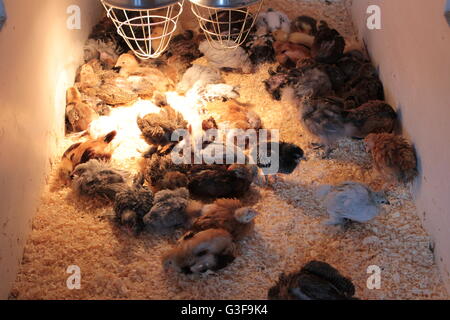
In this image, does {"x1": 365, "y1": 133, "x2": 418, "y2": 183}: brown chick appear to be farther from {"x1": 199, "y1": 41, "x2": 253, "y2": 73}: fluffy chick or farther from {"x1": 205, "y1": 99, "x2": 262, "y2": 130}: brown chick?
{"x1": 199, "y1": 41, "x2": 253, "y2": 73}: fluffy chick

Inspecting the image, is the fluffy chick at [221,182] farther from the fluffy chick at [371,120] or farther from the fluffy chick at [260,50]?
the fluffy chick at [260,50]

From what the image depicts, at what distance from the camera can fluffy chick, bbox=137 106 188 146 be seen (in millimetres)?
3045

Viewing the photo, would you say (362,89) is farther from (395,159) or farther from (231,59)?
(231,59)

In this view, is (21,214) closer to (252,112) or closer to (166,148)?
(166,148)

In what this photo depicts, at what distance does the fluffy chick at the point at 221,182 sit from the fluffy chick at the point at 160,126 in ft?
1.42

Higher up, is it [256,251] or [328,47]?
[328,47]

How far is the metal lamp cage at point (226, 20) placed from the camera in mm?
2205

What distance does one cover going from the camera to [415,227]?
2549 mm

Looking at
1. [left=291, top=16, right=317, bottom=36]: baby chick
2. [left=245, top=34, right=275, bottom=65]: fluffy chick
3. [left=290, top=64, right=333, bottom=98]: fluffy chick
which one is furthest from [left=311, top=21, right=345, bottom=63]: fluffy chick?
[left=291, top=16, right=317, bottom=36]: baby chick

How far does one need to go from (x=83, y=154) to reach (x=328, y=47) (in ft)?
5.75

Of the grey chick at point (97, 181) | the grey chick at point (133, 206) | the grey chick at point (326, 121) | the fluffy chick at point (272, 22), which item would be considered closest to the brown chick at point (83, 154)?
the grey chick at point (97, 181)

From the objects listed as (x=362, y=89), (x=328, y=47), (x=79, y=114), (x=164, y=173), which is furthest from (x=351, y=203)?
(x=79, y=114)

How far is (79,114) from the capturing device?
125 inches

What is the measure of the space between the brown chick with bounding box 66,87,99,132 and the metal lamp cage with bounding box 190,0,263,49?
82 centimetres
